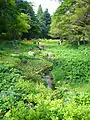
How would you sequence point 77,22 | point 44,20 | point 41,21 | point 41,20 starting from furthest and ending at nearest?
1. point 44,20
2. point 41,20
3. point 41,21
4. point 77,22

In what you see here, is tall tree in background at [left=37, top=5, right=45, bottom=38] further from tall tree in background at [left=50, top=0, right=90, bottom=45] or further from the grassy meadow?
the grassy meadow

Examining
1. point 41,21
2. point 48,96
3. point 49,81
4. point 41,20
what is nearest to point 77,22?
point 49,81

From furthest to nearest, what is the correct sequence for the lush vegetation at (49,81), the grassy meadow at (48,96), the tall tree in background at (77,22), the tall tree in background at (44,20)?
the tall tree in background at (44,20) → the tall tree in background at (77,22) → the lush vegetation at (49,81) → the grassy meadow at (48,96)

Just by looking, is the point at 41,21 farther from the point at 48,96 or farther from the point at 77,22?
the point at 48,96

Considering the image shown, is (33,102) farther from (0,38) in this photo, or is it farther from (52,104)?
(0,38)

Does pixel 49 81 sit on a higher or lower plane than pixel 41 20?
lower

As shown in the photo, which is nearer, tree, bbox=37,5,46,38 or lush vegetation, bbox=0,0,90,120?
lush vegetation, bbox=0,0,90,120

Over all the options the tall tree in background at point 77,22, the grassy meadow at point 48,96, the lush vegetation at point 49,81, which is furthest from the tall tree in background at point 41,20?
the grassy meadow at point 48,96

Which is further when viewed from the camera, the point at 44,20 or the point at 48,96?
the point at 44,20

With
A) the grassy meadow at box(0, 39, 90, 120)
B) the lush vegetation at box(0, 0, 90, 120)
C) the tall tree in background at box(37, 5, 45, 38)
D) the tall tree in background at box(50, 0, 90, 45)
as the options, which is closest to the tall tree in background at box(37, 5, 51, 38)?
the tall tree in background at box(37, 5, 45, 38)

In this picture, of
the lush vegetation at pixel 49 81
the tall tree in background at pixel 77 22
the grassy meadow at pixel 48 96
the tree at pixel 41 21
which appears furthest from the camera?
the tree at pixel 41 21

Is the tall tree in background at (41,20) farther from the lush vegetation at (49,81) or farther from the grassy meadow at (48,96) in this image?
the grassy meadow at (48,96)

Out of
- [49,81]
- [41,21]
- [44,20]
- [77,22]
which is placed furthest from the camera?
[44,20]

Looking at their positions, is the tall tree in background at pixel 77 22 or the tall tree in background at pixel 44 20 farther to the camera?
the tall tree in background at pixel 44 20
